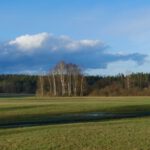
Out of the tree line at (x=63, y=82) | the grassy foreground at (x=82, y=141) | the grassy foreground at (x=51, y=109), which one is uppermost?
the tree line at (x=63, y=82)

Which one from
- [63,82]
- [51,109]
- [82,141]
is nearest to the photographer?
[82,141]

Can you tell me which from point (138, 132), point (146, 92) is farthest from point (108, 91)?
point (138, 132)

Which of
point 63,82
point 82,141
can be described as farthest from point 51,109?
point 63,82

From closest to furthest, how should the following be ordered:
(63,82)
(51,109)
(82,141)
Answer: (82,141), (51,109), (63,82)

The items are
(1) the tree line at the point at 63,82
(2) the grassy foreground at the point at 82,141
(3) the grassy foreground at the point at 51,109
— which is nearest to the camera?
(2) the grassy foreground at the point at 82,141

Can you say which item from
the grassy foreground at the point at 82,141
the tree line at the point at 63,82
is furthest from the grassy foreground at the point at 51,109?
the tree line at the point at 63,82

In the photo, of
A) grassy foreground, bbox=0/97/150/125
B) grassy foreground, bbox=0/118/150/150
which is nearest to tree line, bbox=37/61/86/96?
grassy foreground, bbox=0/97/150/125

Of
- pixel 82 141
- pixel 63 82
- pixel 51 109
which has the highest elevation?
pixel 63 82

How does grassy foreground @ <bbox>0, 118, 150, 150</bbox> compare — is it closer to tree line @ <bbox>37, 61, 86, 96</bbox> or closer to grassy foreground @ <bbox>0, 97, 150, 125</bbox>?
grassy foreground @ <bbox>0, 97, 150, 125</bbox>

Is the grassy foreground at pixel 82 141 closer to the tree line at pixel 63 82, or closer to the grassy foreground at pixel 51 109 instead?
the grassy foreground at pixel 51 109

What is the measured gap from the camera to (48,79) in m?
175

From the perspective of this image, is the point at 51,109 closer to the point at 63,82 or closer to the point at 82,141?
the point at 82,141

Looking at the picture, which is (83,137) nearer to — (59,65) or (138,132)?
(138,132)

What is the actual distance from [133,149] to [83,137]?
3888 millimetres
